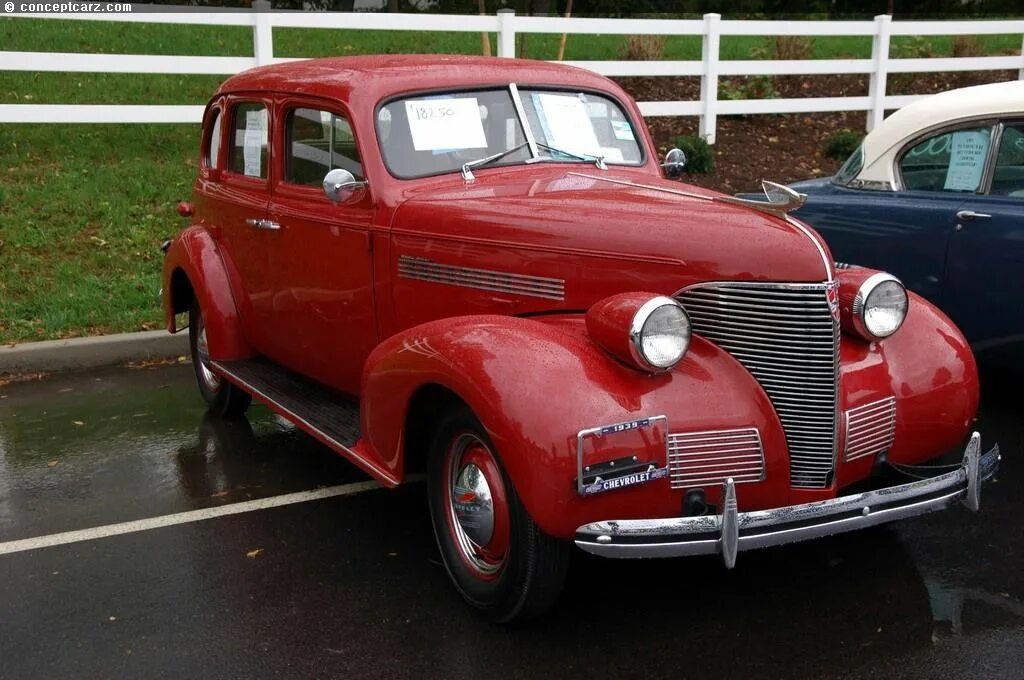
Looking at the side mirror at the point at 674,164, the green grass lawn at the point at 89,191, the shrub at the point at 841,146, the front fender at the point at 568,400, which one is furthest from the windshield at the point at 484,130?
Result: the shrub at the point at 841,146

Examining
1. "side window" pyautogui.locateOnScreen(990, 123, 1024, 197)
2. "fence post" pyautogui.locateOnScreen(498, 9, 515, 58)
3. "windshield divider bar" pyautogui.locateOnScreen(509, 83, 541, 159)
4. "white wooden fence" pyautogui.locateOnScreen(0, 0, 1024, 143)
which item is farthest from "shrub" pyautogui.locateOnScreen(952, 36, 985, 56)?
"windshield divider bar" pyautogui.locateOnScreen(509, 83, 541, 159)

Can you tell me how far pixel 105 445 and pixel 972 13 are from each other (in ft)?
98.0

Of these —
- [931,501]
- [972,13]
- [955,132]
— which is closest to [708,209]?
[931,501]

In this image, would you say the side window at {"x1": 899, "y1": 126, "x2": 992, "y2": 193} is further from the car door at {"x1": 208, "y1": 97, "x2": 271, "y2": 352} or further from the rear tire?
the rear tire

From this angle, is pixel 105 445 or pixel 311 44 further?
pixel 311 44

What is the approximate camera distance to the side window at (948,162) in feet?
18.4

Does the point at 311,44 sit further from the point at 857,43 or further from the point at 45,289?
the point at 857,43

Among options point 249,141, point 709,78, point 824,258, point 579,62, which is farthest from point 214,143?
point 709,78

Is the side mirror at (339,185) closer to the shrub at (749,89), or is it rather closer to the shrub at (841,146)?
the shrub at (841,146)

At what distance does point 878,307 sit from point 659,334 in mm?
949

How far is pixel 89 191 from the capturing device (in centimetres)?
946

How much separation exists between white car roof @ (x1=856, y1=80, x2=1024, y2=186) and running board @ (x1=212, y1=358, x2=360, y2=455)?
11.2ft

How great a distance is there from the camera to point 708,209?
3.62 metres

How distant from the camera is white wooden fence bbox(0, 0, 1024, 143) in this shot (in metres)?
9.48
